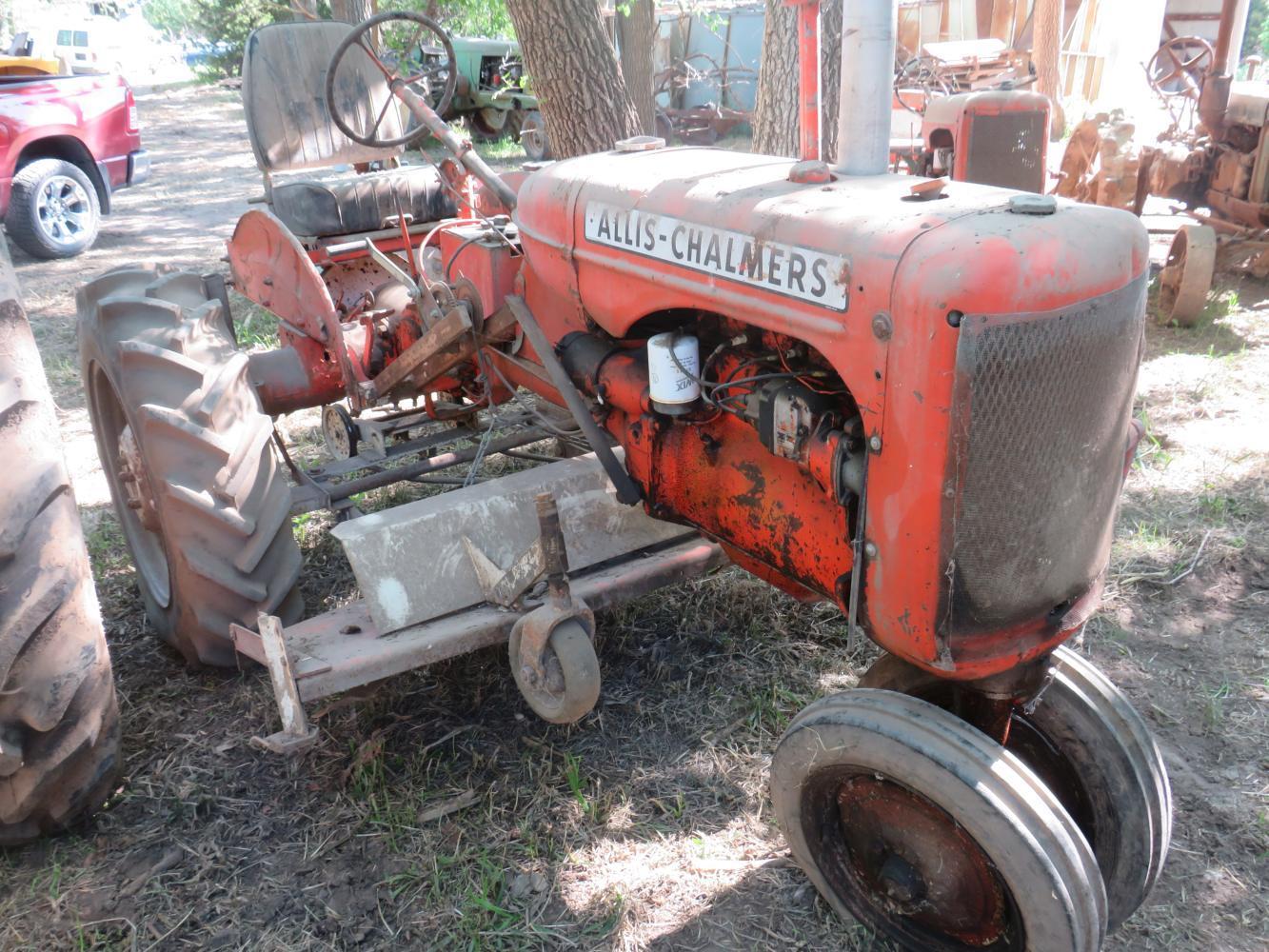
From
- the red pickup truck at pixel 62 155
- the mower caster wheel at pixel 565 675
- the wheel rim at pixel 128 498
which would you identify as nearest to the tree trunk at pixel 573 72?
the wheel rim at pixel 128 498

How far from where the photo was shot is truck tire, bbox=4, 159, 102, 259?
27.5 feet

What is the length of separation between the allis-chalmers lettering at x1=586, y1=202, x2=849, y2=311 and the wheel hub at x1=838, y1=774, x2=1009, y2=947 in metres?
0.93

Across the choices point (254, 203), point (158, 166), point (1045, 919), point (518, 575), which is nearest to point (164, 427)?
point (518, 575)

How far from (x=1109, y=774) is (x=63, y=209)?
942cm

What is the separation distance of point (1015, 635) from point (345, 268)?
10.6 feet

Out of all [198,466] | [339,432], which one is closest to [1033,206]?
[198,466]

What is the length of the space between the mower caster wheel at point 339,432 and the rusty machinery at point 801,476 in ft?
1.34

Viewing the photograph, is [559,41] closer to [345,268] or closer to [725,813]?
[345,268]

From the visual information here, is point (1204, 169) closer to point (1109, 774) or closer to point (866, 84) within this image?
point (866, 84)

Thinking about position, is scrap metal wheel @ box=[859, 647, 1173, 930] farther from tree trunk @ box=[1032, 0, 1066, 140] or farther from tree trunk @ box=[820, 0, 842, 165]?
tree trunk @ box=[1032, 0, 1066, 140]

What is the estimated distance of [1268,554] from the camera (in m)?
3.50

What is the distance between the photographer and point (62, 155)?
8.80 meters

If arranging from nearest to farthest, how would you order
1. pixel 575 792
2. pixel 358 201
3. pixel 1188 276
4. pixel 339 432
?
1. pixel 575 792
2. pixel 339 432
3. pixel 358 201
4. pixel 1188 276

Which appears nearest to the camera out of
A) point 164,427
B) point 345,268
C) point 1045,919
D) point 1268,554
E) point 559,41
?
point 1045,919
